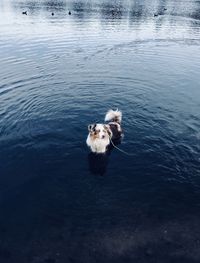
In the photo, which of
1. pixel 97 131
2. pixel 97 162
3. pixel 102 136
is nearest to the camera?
pixel 97 131

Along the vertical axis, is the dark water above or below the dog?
below

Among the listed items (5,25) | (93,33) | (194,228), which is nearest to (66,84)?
(194,228)

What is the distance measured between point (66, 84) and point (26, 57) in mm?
11583

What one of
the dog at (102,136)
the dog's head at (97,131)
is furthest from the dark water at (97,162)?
the dog's head at (97,131)

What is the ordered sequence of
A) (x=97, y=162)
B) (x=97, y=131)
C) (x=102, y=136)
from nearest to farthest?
(x=97, y=131) → (x=102, y=136) → (x=97, y=162)

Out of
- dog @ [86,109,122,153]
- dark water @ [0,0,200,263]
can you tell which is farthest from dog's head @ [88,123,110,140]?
dark water @ [0,0,200,263]

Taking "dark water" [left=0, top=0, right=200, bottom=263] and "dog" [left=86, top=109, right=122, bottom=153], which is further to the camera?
"dog" [left=86, top=109, right=122, bottom=153]

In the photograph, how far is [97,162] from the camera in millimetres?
17312

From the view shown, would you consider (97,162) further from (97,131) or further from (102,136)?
(97,131)

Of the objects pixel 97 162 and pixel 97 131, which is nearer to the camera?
pixel 97 131

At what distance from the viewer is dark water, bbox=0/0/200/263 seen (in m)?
12.2

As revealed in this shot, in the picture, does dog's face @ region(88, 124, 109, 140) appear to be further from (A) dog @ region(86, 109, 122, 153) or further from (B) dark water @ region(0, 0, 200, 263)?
(B) dark water @ region(0, 0, 200, 263)

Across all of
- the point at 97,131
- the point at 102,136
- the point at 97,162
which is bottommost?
the point at 97,162

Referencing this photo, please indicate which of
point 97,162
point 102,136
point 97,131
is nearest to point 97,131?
point 97,131
